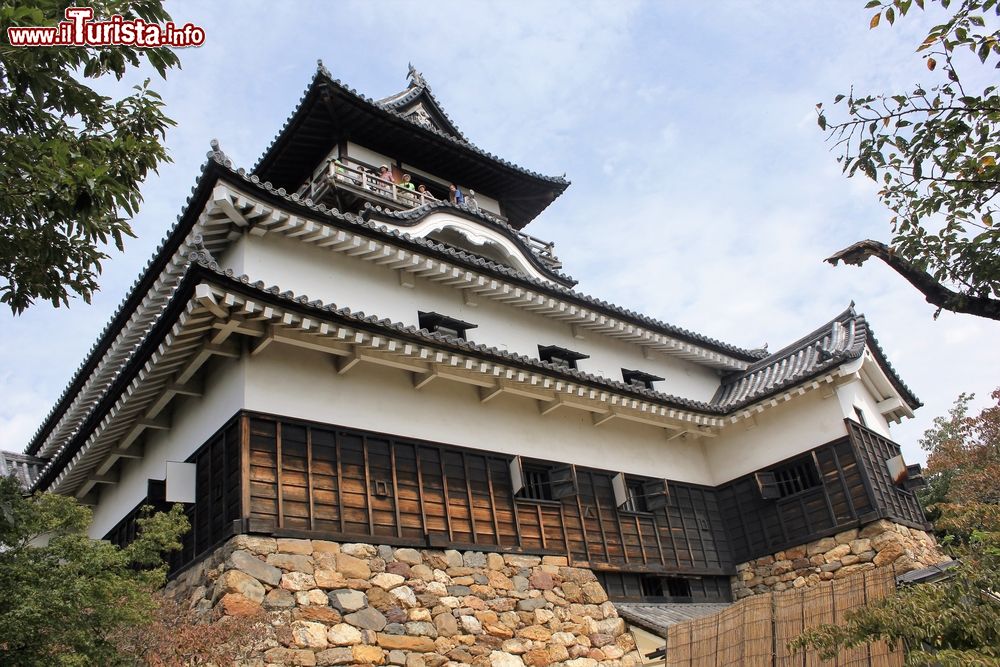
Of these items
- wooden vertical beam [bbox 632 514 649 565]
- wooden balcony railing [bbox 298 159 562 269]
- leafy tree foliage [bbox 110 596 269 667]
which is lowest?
leafy tree foliage [bbox 110 596 269 667]

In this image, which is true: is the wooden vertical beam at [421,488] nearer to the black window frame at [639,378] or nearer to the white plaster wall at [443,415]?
the white plaster wall at [443,415]

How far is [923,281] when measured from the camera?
5.69m

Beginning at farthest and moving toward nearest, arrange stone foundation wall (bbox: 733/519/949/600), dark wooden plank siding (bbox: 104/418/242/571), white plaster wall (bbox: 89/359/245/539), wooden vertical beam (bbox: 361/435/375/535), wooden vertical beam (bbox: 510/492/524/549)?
stone foundation wall (bbox: 733/519/949/600) < wooden vertical beam (bbox: 510/492/524/549) < white plaster wall (bbox: 89/359/245/539) < wooden vertical beam (bbox: 361/435/375/535) < dark wooden plank siding (bbox: 104/418/242/571)

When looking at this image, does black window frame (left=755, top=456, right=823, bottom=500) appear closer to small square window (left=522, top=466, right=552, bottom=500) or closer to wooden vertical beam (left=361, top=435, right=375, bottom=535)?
small square window (left=522, top=466, right=552, bottom=500)

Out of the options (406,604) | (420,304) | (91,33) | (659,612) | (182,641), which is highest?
(420,304)

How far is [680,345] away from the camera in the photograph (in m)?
16.8

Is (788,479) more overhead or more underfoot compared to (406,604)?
more overhead

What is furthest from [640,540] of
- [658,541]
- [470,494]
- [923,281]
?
[923,281]

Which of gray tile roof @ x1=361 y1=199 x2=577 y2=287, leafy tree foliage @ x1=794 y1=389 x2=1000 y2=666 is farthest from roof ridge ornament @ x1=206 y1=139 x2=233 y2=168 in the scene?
leafy tree foliage @ x1=794 y1=389 x2=1000 y2=666

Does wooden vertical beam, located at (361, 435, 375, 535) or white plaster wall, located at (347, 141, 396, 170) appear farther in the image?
white plaster wall, located at (347, 141, 396, 170)

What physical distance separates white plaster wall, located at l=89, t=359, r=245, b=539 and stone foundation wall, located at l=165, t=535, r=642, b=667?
1.93 metres

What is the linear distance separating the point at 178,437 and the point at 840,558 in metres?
11.1

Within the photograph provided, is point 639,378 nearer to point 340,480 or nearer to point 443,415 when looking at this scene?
point 443,415

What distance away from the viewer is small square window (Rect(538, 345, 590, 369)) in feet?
49.0
